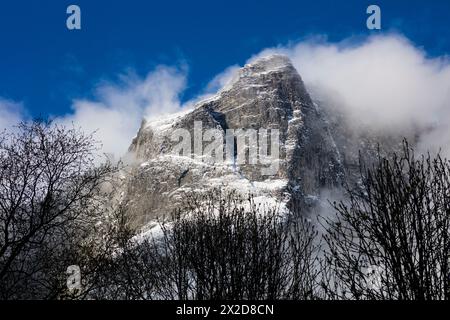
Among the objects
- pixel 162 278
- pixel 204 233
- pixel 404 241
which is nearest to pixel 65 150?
pixel 204 233

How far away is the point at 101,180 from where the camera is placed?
18.2m

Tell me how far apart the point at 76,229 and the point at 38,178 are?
89.6 inches

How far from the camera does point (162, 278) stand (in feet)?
71.3

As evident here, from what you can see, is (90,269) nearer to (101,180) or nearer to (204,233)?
(101,180)
